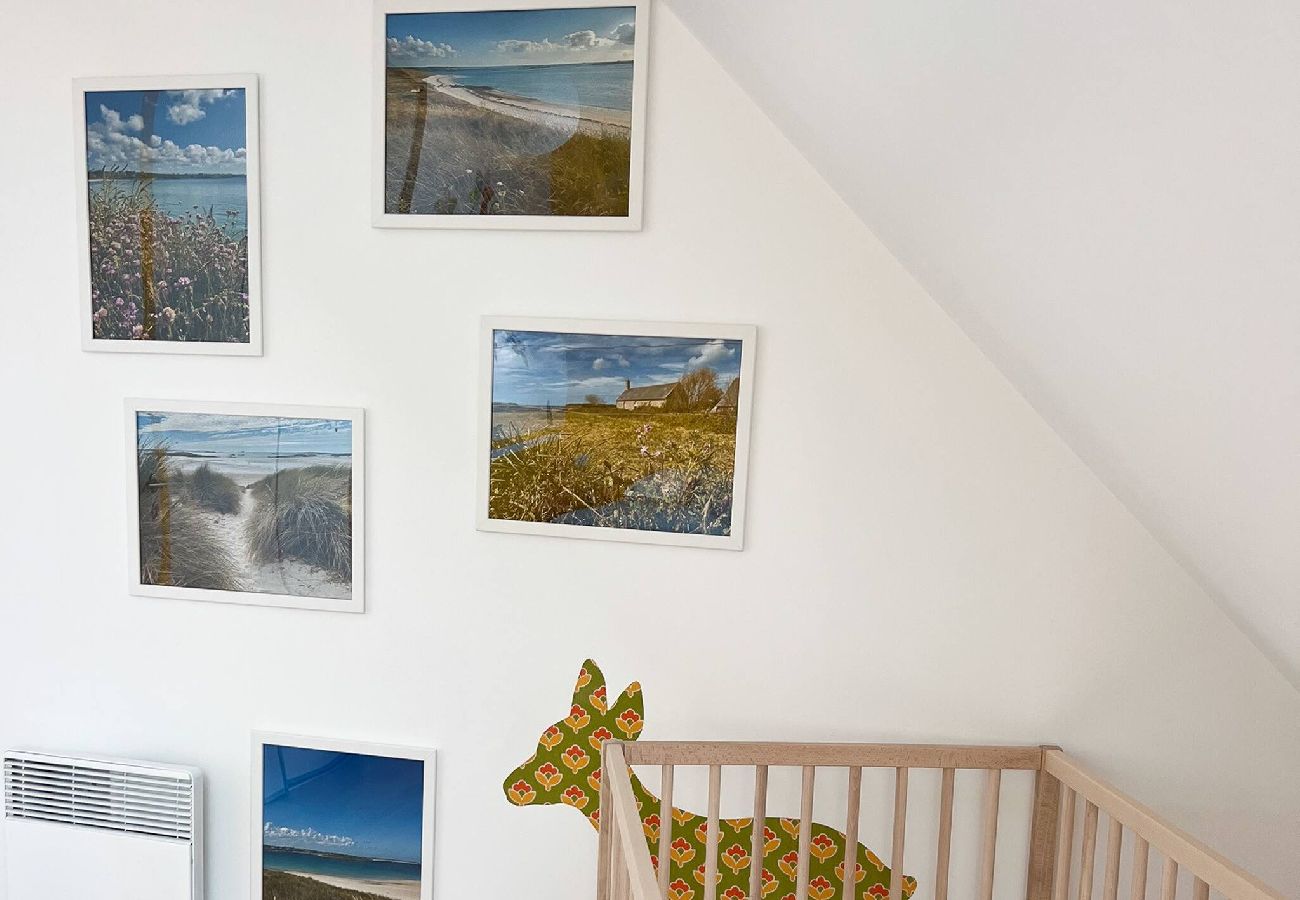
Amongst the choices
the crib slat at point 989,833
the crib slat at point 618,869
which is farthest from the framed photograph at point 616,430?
the crib slat at point 989,833

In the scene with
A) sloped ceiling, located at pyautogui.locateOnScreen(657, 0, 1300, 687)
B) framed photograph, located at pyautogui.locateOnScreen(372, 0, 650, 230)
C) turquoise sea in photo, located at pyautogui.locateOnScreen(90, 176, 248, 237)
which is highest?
framed photograph, located at pyautogui.locateOnScreen(372, 0, 650, 230)

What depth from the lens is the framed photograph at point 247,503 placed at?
6.15ft

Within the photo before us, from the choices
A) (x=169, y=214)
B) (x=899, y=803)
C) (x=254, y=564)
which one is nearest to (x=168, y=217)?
(x=169, y=214)

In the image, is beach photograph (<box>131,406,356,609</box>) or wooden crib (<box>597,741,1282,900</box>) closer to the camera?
wooden crib (<box>597,741,1282,900</box>)

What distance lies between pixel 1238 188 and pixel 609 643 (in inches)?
58.8

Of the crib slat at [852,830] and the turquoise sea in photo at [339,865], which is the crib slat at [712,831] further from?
the turquoise sea in photo at [339,865]

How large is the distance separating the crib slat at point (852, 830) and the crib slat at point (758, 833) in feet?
0.07

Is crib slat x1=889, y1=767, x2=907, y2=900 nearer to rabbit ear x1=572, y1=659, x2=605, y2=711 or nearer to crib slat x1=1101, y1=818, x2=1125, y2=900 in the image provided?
crib slat x1=1101, y1=818, x2=1125, y2=900

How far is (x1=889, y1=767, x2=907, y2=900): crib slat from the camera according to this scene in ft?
5.55

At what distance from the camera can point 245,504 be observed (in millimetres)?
1918

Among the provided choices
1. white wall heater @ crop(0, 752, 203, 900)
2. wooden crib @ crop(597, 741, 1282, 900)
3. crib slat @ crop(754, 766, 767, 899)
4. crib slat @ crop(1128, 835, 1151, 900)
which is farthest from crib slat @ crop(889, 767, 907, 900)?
white wall heater @ crop(0, 752, 203, 900)

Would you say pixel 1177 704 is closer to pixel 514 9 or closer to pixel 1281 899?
pixel 1281 899

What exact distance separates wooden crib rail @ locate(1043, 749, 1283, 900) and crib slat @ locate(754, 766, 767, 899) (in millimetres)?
562

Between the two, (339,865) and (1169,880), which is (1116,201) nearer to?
(1169,880)
